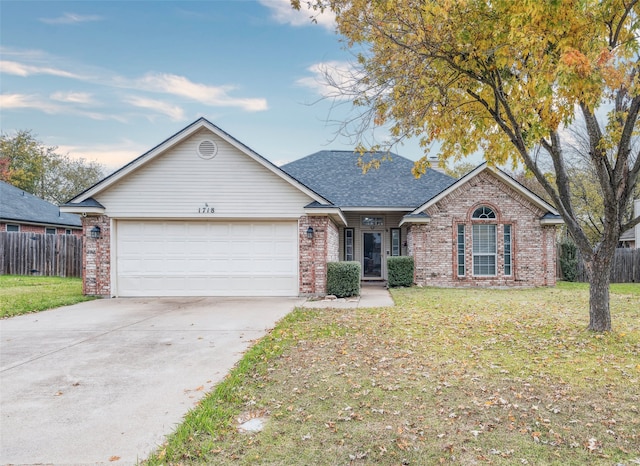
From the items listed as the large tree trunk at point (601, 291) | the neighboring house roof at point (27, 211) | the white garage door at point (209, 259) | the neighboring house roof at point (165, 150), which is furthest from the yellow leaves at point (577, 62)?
the neighboring house roof at point (27, 211)

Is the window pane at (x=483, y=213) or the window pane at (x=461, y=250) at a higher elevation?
the window pane at (x=483, y=213)

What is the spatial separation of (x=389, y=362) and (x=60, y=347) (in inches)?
208

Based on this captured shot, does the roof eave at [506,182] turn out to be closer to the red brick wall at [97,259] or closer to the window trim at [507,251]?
the window trim at [507,251]

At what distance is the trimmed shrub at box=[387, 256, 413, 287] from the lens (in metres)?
15.5

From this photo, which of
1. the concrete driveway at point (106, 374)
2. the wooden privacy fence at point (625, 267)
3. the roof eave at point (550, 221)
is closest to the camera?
the concrete driveway at point (106, 374)

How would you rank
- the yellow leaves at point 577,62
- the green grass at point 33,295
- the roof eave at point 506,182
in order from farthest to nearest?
1. the roof eave at point 506,182
2. the green grass at point 33,295
3. the yellow leaves at point 577,62

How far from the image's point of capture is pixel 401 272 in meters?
15.5

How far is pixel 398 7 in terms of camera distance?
21.0ft

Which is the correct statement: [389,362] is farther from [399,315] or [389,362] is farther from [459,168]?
[459,168]

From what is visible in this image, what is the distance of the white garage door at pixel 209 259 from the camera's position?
12.7 metres

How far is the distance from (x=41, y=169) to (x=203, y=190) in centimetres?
3597

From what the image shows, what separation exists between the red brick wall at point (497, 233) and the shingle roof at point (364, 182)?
1472 mm

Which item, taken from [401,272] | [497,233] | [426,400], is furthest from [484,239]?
[426,400]

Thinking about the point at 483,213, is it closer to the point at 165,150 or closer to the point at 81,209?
the point at 165,150
